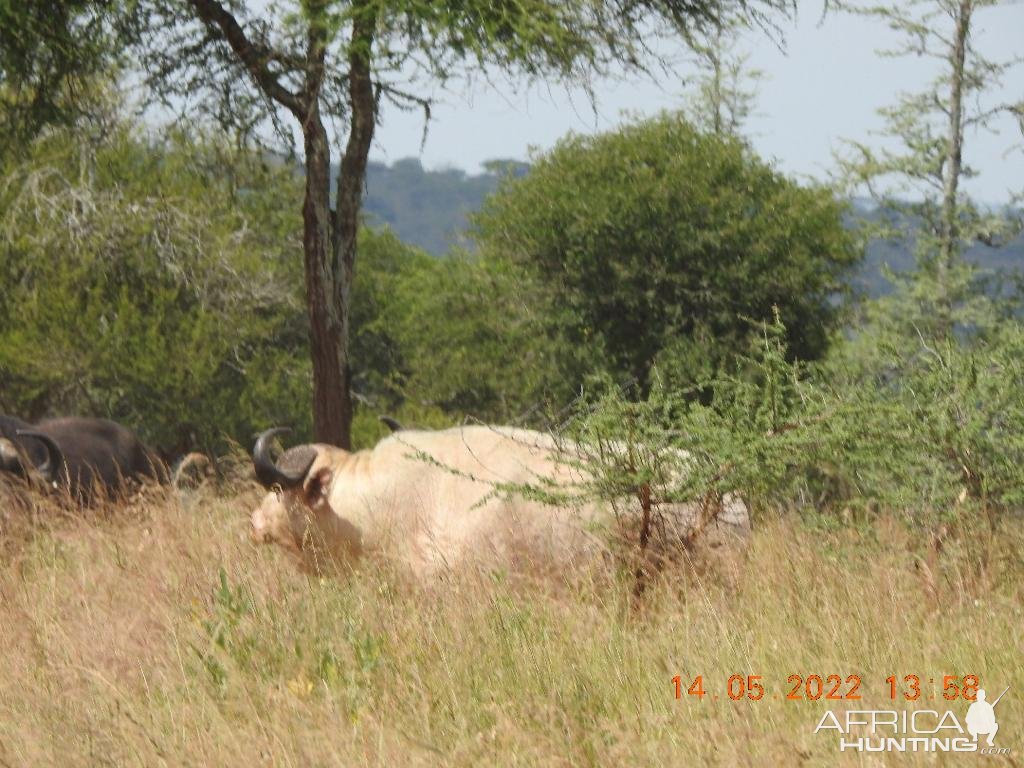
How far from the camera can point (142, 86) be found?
13852 millimetres

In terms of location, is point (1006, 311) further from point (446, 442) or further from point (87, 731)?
point (87, 731)

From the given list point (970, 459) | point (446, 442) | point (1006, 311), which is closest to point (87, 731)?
point (446, 442)

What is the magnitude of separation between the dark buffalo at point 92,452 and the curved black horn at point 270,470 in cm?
464

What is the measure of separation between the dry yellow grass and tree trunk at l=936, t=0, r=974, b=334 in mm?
21587

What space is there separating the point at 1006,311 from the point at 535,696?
2478 cm

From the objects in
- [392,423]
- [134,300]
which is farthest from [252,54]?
[134,300]

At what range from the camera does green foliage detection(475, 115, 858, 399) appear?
20.3 metres

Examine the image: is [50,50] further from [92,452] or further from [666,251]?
[666,251]

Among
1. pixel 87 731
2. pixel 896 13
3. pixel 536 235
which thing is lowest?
pixel 87 731

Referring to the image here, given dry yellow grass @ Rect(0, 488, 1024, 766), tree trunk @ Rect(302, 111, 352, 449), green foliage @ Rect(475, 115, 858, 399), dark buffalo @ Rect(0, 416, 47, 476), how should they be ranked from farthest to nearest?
green foliage @ Rect(475, 115, 858, 399), tree trunk @ Rect(302, 111, 352, 449), dark buffalo @ Rect(0, 416, 47, 476), dry yellow grass @ Rect(0, 488, 1024, 766)

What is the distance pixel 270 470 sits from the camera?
7.82 m

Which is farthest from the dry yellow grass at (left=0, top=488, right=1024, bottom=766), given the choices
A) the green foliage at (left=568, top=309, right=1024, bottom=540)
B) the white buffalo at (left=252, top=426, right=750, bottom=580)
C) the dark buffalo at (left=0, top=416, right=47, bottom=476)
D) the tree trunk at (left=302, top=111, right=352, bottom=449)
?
the tree trunk at (left=302, top=111, right=352, bottom=449)

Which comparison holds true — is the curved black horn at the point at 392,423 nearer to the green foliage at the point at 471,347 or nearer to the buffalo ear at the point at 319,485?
the buffalo ear at the point at 319,485
